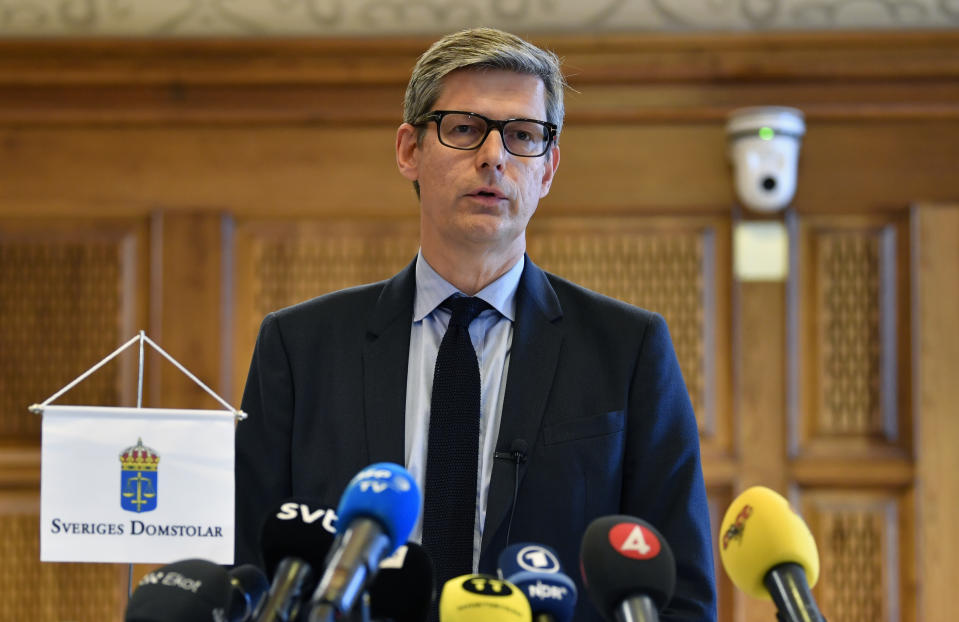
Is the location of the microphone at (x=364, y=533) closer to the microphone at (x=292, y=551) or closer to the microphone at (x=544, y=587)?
the microphone at (x=292, y=551)

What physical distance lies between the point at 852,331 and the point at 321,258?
5.32ft

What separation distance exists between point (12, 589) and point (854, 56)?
299cm

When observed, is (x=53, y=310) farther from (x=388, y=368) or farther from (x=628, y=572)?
(x=628, y=572)

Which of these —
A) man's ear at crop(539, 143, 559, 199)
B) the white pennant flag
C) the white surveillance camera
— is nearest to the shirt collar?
man's ear at crop(539, 143, 559, 199)

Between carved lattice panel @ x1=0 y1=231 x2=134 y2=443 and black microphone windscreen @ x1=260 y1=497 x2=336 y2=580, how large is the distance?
2.56m

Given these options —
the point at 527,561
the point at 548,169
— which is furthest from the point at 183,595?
the point at 548,169

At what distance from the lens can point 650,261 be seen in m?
3.45

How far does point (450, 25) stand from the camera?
339 centimetres

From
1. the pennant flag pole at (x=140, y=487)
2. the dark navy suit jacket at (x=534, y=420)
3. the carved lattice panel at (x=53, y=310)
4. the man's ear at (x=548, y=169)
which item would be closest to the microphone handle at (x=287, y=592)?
the dark navy suit jacket at (x=534, y=420)

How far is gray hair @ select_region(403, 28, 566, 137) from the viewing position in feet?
5.08

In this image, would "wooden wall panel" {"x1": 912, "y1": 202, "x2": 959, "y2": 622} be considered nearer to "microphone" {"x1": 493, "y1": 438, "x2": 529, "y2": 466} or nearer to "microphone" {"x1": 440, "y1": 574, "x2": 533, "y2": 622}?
"microphone" {"x1": 493, "y1": 438, "x2": 529, "y2": 466}

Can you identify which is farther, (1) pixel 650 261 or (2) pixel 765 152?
(1) pixel 650 261

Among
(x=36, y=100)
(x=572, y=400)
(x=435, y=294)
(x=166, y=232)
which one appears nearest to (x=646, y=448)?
(x=572, y=400)

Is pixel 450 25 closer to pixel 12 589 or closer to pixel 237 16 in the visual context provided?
pixel 237 16
